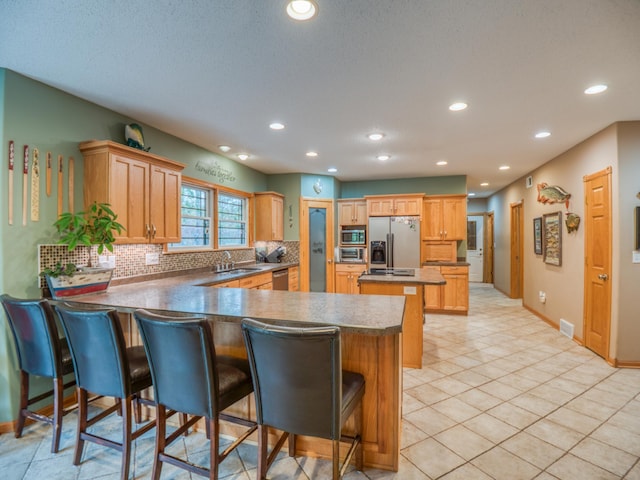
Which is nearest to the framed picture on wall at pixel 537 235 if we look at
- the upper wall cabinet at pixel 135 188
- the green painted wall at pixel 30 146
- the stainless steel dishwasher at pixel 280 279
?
the stainless steel dishwasher at pixel 280 279

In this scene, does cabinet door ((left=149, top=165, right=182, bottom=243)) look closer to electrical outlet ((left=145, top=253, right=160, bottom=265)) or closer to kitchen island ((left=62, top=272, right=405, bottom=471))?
electrical outlet ((left=145, top=253, right=160, bottom=265))

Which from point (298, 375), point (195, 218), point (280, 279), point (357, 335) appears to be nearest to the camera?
point (298, 375)

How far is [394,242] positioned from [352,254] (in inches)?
36.3

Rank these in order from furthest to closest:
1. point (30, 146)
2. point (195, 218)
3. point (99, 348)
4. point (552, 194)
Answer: point (552, 194) < point (195, 218) < point (30, 146) < point (99, 348)

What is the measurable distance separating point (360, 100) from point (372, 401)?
2363mm

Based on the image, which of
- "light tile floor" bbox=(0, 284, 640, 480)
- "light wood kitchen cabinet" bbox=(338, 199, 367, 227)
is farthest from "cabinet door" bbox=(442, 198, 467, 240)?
"light tile floor" bbox=(0, 284, 640, 480)

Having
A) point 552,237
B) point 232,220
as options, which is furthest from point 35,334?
point 552,237

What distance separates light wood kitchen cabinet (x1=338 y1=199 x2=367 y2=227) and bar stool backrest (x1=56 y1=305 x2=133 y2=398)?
5109 millimetres

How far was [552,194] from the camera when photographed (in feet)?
15.4

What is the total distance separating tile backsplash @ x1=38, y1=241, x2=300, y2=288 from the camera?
8.34 feet

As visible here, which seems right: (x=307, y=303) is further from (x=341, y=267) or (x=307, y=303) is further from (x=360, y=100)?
(x=341, y=267)

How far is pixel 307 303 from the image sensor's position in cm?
214

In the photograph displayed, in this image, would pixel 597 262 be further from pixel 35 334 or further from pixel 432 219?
pixel 35 334

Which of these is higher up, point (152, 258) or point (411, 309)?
point (152, 258)
